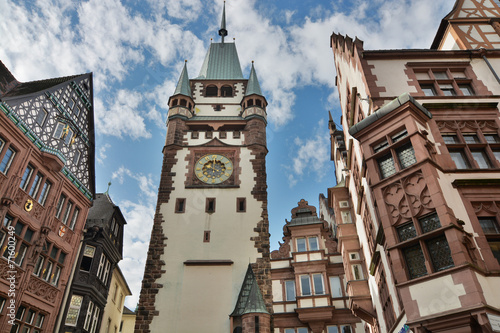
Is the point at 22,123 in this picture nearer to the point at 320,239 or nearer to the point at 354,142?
the point at 354,142

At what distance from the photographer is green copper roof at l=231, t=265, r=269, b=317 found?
829 inches

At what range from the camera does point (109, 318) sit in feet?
89.5

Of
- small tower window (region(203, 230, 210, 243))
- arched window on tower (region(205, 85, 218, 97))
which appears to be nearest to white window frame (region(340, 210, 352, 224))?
small tower window (region(203, 230, 210, 243))

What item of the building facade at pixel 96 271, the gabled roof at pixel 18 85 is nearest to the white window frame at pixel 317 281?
the building facade at pixel 96 271

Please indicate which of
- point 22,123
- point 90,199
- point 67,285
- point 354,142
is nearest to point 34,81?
point 22,123

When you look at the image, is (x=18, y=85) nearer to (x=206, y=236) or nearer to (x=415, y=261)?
(x=206, y=236)

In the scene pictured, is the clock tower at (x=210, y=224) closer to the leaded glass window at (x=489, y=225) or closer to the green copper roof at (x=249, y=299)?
the green copper roof at (x=249, y=299)

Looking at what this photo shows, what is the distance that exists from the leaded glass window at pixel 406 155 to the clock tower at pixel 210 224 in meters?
11.5

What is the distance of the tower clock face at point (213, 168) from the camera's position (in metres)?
27.1

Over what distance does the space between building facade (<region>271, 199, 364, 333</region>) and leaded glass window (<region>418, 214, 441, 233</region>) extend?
11.2 m

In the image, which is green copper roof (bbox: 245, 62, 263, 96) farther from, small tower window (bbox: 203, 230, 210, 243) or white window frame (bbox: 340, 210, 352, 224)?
white window frame (bbox: 340, 210, 352, 224)

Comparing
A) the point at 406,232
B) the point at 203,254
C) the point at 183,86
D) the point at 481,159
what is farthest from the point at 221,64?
the point at 406,232

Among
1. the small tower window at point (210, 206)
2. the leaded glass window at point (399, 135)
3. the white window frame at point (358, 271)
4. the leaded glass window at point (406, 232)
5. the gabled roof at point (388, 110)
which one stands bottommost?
the leaded glass window at point (406, 232)

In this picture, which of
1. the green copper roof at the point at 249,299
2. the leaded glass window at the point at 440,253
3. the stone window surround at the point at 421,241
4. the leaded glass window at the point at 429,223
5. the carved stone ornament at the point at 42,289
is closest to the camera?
the leaded glass window at the point at 440,253
